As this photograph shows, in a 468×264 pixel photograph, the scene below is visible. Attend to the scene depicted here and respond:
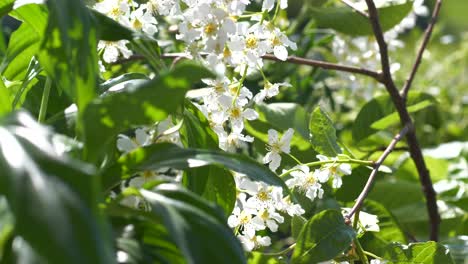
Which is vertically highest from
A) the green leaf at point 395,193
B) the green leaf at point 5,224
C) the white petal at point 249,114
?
the green leaf at point 5,224

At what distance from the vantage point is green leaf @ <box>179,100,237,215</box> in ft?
2.15

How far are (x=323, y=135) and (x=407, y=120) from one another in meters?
0.17

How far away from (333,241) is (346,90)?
33.1 inches

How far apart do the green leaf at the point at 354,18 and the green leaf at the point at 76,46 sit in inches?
21.5

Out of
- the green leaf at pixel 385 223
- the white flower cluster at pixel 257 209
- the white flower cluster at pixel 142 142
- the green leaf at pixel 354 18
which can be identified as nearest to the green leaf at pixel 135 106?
the white flower cluster at pixel 142 142

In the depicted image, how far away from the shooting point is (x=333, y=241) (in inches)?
24.7

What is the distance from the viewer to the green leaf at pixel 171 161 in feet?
1.69

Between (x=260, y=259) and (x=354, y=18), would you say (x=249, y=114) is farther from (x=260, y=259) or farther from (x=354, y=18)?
(x=354, y=18)

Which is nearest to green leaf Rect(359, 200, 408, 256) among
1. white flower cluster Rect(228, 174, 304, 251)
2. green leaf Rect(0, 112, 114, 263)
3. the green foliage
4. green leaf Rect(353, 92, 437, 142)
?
the green foliage

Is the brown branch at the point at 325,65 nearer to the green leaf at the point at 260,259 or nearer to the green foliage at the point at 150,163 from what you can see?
the green foliage at the point at 150,163

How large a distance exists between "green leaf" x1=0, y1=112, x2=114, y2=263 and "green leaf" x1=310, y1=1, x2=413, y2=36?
2.21 feet

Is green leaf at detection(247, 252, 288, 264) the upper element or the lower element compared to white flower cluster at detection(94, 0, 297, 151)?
lower

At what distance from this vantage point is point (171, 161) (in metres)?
0.51

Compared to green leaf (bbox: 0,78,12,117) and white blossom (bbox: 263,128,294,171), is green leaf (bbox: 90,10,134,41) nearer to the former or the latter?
green leaf (bbox: 0,78,12,117)
